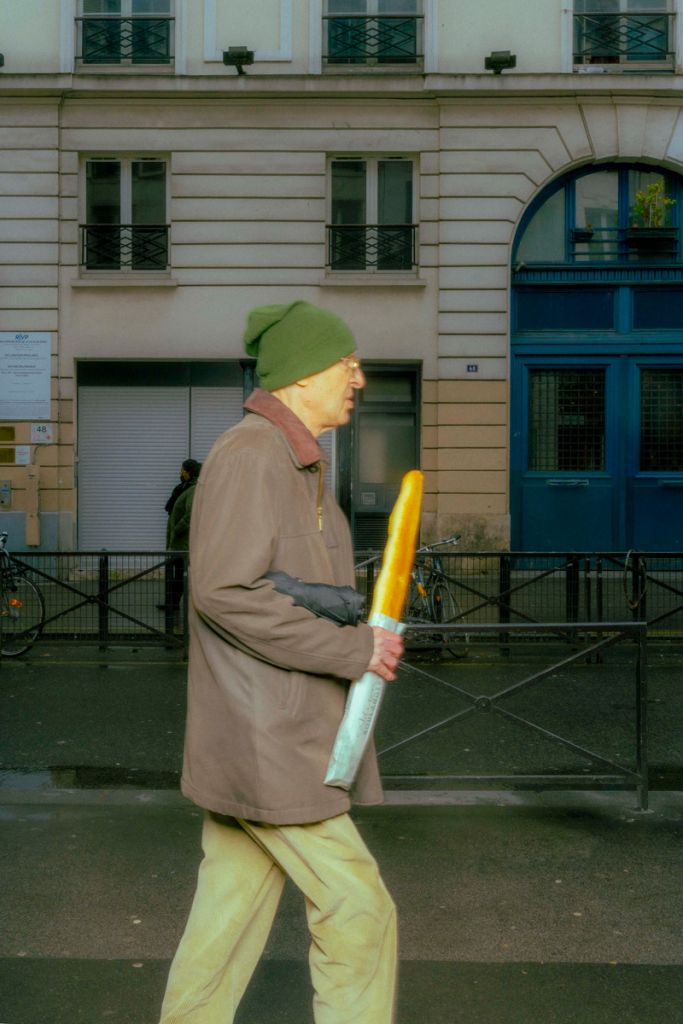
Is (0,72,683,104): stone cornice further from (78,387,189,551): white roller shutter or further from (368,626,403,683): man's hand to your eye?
(368,626,403,683): man's hand

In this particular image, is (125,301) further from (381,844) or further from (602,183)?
(381,844)

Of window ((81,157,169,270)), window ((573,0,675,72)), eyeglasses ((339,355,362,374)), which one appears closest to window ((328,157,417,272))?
window ((81,157,169,270))

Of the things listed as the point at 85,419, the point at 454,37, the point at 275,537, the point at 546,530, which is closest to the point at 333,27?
the point at 454,37

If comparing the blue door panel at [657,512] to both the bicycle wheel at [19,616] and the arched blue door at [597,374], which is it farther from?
the bicycle wheel at [19,616]

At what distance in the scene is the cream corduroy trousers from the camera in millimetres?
2666

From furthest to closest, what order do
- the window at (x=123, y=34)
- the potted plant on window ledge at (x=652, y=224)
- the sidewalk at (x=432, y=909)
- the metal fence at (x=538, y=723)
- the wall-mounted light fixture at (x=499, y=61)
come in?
the window at (x=123, y=34) < the potted plant on window ledge at (x=652, y=224) < the wall-mounted light fixture at (x=499, y=61) < the metal fence at (x=538, y=723) < the sidewalk at (x=432, y=909)

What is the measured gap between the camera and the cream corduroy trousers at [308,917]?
2.67 metres

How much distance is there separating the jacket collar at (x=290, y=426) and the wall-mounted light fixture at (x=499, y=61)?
15.0 m

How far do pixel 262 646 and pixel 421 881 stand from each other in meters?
2.58

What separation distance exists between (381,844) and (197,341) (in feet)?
41.3

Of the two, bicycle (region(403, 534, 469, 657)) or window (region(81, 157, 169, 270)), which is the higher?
window (region(81, 157, 169, 270))

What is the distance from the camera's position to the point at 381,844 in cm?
532

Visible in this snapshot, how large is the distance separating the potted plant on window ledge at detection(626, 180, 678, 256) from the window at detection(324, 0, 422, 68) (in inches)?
144

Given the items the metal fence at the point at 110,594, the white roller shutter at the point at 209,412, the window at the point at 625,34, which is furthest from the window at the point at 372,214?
the metal fence at the point at 110,594
